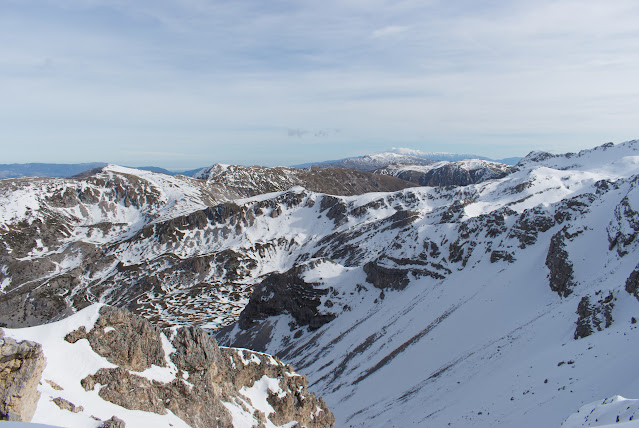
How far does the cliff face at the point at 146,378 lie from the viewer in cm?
2727

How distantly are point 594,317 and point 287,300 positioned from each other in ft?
282

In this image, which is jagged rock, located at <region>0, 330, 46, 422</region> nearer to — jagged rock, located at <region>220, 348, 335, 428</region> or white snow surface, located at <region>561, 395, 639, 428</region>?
jagged rock, located at <region>220, 348, 335, 428</region>

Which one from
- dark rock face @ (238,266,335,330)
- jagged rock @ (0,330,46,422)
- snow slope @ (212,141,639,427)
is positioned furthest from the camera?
dark rock face @ (238,266,335,330)

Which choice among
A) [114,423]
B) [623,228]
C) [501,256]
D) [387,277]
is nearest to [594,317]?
[623,228]

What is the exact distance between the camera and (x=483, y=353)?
6341 cm

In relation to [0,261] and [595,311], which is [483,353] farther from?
[0,261]

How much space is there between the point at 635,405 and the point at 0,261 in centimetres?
23812

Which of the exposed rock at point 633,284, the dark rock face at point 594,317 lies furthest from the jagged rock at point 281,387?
the exposed rock at point 633,284

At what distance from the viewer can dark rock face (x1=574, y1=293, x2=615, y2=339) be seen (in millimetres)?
51031

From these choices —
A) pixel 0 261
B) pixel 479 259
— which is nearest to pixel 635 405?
pixel 479 259

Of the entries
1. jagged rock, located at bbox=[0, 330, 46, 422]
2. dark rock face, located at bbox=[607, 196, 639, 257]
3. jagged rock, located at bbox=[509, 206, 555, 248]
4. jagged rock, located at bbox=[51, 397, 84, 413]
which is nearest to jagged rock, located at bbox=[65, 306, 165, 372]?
jagged rock, located at bbox=[51, 397, 84, 413]

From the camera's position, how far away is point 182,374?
37219 mm

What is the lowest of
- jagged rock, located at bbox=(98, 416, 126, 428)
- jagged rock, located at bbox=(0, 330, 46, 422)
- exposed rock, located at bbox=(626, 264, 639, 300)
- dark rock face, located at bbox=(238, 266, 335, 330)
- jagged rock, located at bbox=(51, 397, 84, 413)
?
dark rock face, located at bbox=(238, 266, 335, 330)

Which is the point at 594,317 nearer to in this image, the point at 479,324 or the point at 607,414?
the point at 479,324
